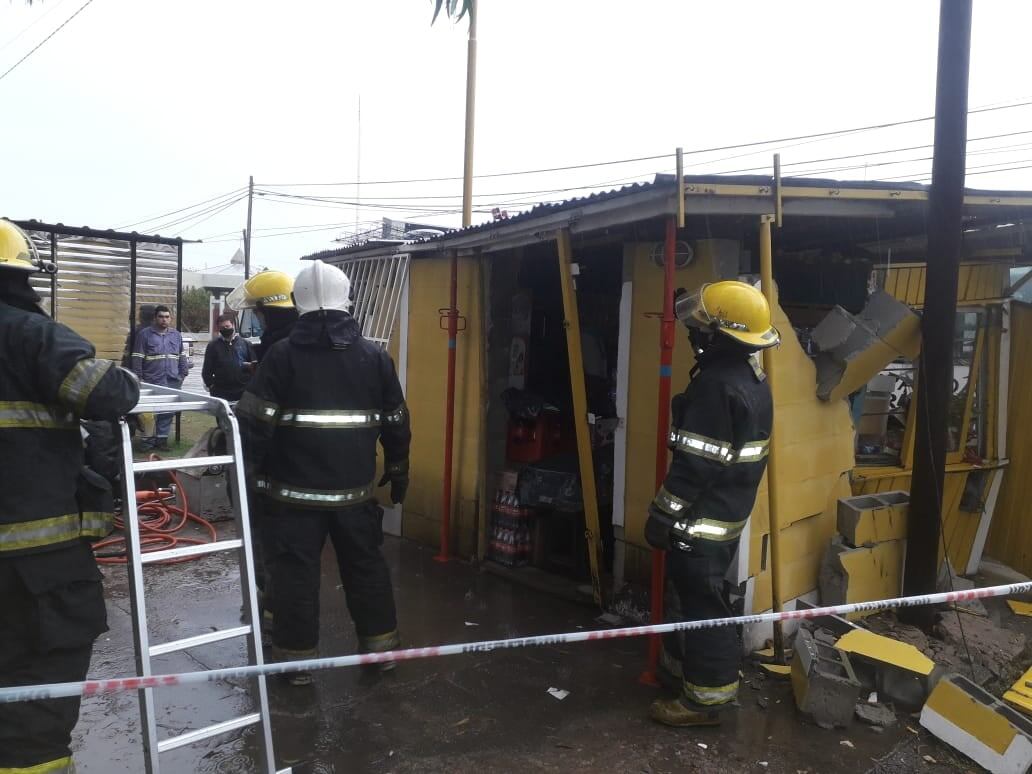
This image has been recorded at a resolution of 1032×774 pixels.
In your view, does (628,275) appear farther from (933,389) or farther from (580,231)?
(933,389)

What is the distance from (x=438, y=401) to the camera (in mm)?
6348

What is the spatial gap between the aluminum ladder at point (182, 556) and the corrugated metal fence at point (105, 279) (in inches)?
273

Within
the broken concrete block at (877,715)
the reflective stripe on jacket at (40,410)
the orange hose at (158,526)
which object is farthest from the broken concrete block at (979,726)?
the orange hose at (158,526)

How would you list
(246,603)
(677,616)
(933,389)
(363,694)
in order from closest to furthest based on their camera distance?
(246,603) < (363,694) < (677,616) < (933,389)

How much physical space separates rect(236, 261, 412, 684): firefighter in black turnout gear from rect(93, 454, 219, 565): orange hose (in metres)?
2.35

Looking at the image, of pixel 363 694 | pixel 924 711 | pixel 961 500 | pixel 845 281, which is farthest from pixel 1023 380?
pixel 363 694

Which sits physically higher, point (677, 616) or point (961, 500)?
point (961, 500)

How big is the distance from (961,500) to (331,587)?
491 cm

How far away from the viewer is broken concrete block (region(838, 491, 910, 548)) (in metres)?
4.65

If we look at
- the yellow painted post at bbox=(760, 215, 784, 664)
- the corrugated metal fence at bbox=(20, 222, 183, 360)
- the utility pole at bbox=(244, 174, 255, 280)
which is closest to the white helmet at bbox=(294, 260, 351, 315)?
the yellow painted post at bbox=(760, 215, 784, 664)

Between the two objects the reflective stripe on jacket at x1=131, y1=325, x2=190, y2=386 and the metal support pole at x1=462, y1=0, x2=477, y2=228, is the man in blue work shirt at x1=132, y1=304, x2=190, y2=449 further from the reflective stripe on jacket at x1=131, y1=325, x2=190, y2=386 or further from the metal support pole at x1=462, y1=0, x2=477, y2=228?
the metal support pole at x1=462, y1=0, x2=477, y2=228

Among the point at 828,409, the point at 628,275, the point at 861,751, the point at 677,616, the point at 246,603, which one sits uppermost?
the point at 628,275

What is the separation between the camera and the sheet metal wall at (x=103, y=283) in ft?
29.2

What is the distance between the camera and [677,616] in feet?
13.5
